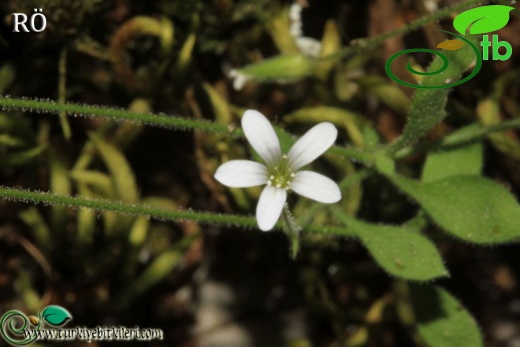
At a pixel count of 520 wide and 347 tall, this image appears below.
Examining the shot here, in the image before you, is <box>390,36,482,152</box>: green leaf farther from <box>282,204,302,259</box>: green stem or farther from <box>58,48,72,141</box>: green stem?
<box>58,48,72,141</box>: green stem

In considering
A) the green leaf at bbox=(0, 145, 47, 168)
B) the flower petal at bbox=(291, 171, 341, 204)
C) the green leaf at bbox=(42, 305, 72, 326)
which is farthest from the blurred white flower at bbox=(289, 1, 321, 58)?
the green leaf at bbox=(42, 305, 72, 326)

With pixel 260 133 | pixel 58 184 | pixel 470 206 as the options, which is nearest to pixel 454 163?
A: pixel 470 206

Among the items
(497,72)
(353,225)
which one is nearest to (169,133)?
(353,225)

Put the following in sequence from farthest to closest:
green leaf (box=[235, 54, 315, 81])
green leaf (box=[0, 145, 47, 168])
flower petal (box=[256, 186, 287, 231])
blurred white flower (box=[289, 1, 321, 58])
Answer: blurred white flower (box=[289, 1, 321, 58]) → green leaf (box=[235, 54, 315, 81]) → green leaf (box=[0, 145, 47, 168]) → flower petal (box=[256, 186, 287, 231])

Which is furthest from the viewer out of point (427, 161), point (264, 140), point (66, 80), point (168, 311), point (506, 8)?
point (168, 311)

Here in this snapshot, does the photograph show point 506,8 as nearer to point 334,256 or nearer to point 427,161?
point 427,161

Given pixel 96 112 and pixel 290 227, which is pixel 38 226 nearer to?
pixel 96 112

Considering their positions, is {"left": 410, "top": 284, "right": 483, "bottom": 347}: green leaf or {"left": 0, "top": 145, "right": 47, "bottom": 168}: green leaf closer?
{"left": 410, "top": 284, "right": 483, "bottom": 347}: green leaf
